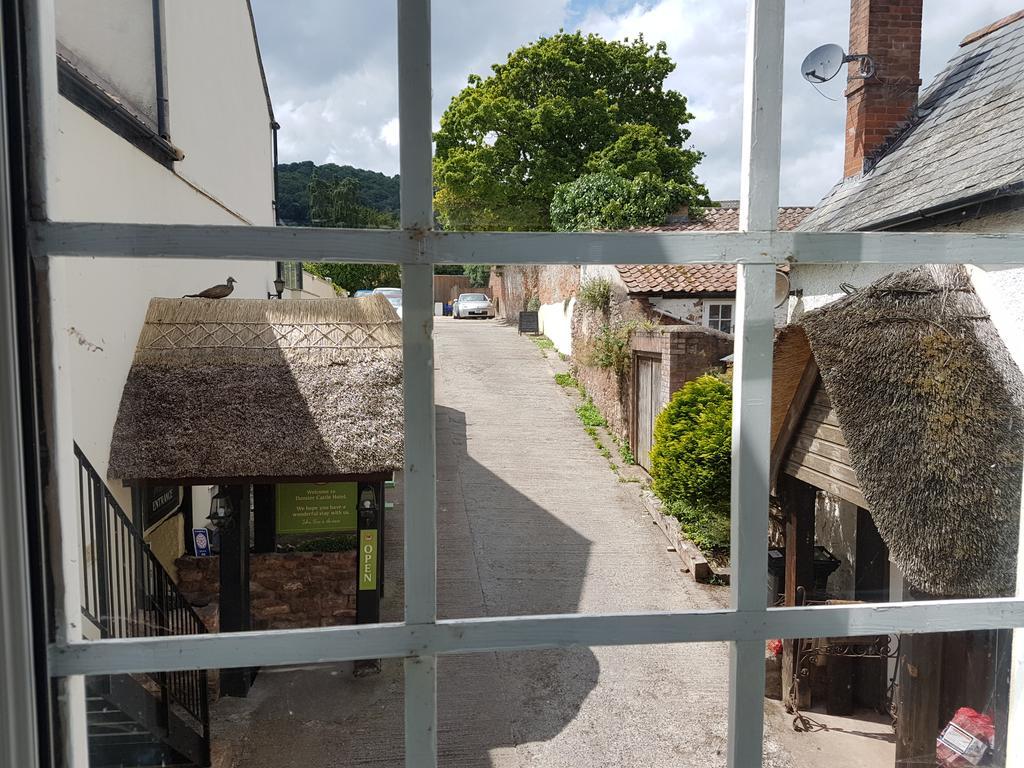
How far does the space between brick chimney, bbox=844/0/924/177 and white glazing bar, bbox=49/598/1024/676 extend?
6460mm

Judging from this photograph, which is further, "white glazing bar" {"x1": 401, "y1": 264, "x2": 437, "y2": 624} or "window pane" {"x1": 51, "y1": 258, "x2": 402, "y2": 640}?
"window pane" {"x1": 51, "y1": 258, "x2": 402, "y2": 640}

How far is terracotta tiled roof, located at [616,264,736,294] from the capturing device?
13211mm

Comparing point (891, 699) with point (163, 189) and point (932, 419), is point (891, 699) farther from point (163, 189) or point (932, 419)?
point (163, 189)

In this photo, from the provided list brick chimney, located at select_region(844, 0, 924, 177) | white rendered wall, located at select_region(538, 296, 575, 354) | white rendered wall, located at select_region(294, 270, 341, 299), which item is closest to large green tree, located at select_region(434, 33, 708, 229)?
white rendered wall, located at select_region(538, 296, 575, 354)

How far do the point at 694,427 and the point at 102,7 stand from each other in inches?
288

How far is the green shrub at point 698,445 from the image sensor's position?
8531 millimetres

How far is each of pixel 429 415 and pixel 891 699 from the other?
6.06 m

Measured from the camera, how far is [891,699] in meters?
5.81

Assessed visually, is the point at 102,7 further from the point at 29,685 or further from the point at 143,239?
the point at 29,685

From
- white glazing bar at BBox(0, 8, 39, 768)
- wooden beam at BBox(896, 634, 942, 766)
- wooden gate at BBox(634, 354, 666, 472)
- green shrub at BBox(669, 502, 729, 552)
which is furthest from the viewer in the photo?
wooden gate at BBox(634, 354, 666, 472)

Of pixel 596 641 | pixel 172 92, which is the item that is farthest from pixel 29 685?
pixel 172 92

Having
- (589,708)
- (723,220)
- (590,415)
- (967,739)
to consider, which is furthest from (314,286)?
(967,739)

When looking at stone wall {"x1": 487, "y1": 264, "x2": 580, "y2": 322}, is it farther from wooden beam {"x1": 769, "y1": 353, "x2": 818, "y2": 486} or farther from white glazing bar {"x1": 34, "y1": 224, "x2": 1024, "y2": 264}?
white glazing bar {"x1": 34, "y1": 224, "x2": 1024, "y2": 264}

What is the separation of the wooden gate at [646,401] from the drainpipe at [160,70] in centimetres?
713
